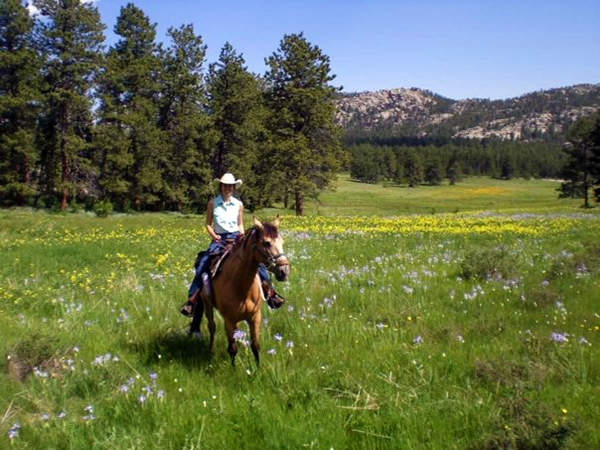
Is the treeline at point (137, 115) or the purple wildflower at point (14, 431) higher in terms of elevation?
the treeline at point (137, 115)

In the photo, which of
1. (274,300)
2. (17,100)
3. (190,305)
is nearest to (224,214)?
(190,305)

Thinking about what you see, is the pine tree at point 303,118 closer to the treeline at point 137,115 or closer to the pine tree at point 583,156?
the treeline at point 137,115

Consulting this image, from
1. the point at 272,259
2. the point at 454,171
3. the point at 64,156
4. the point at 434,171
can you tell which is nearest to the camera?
the point at 272,259

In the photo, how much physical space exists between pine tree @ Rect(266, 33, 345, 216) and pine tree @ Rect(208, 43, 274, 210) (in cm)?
705

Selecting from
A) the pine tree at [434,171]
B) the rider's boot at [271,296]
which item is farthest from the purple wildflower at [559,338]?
the pine tree at [434,171]

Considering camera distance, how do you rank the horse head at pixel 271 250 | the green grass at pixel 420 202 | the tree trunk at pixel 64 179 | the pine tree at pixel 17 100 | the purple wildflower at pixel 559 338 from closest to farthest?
1. the horse head at pixel 271 250
2. the purple wildflower at pixel 559 338
3. the pine tree at pixel 17 100
4. the tree trunk at pixel 64 179
5. the green grass at pixel 420 202

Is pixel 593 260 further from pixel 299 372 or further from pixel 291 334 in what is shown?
pixel 299 372

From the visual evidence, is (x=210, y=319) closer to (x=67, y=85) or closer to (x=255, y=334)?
(x=255, y=334)

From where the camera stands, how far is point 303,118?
158 ft

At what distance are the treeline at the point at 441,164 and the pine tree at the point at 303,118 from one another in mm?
98462

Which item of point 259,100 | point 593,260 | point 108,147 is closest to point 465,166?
point 259,100

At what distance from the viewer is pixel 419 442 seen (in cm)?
404

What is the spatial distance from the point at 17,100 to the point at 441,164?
138477 millimetres

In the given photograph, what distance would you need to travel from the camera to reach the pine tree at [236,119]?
56.3 m
